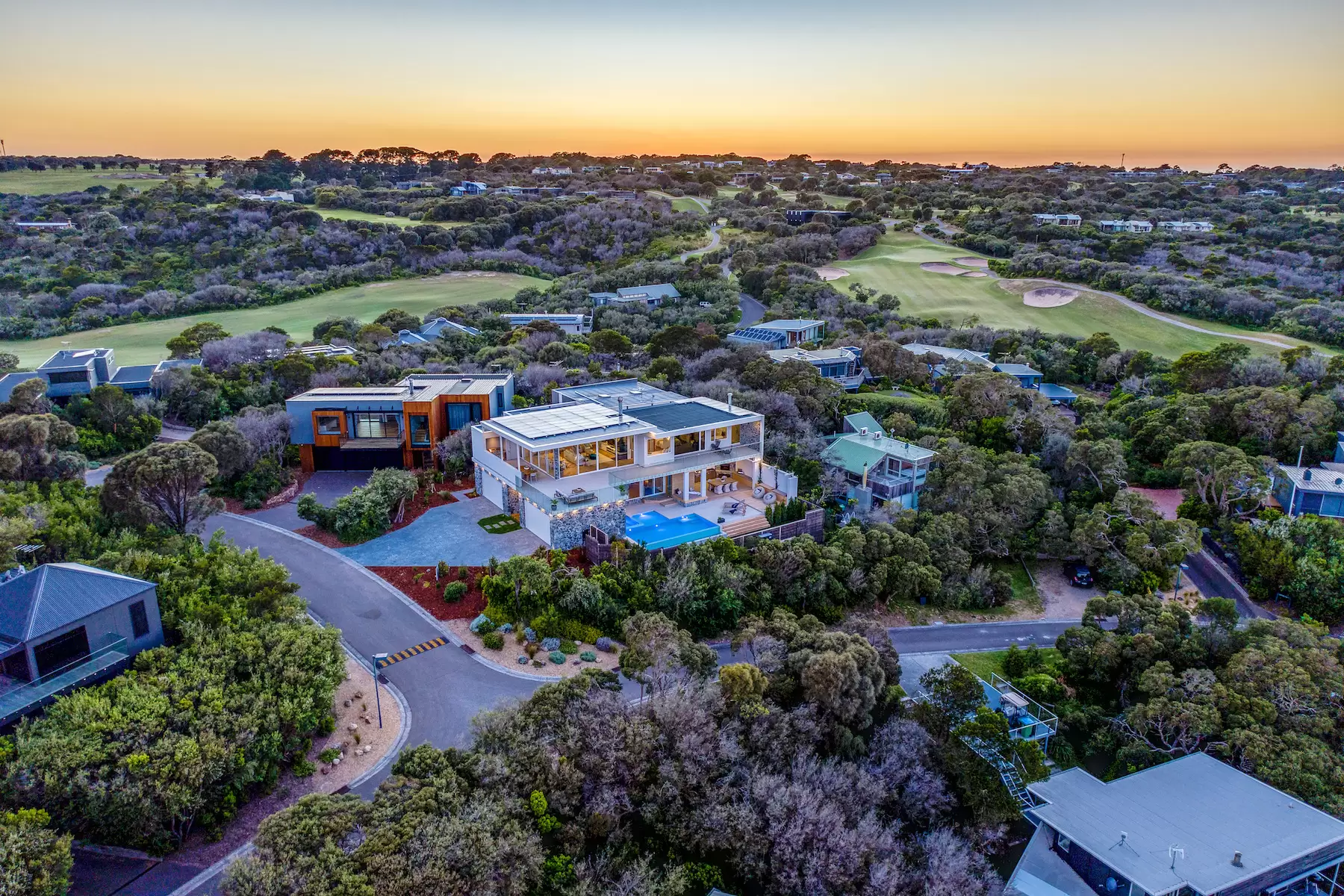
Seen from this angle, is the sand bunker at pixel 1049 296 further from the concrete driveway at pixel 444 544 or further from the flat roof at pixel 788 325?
the concrete driveway at pixel 444 544

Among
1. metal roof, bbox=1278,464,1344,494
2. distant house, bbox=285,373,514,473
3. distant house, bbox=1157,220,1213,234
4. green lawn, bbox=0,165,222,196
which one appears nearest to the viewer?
metal roof, bbox=1278,464,1344,494

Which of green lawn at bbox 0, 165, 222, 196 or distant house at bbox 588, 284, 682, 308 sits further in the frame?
green lawn at bbox 0, 165, 222, 196

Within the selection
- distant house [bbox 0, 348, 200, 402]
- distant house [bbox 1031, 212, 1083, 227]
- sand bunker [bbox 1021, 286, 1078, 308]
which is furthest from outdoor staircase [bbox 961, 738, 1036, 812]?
distant house [bbox 1031, 212, 1083, 227]

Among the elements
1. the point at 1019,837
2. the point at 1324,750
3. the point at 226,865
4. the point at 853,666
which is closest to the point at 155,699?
the point at 226,865

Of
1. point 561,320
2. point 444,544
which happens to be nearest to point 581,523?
point 444,544

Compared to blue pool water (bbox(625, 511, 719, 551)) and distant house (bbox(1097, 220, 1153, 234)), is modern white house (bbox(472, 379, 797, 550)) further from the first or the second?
distant house (bbox(1097, 220, 1153, 234))
